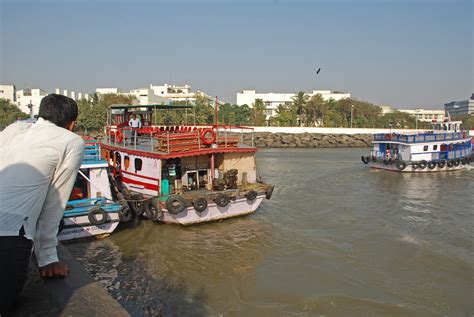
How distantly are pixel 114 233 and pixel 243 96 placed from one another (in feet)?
300

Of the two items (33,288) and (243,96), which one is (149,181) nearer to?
(33,288)

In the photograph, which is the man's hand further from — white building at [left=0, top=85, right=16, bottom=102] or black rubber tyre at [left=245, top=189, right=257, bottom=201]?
white building at [left=0, top=85, right=16, bottom=102]

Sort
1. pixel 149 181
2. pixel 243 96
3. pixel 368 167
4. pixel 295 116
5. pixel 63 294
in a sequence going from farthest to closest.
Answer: pixel 243 96
pixel 295 116
pixel 368 167
pixel 149 181
pixel 63 294

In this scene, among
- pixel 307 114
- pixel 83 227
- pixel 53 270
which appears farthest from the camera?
pixel 307 114

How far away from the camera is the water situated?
22.9ft

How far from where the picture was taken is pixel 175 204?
10.4 m

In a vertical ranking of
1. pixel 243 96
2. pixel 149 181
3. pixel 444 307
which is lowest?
pixel 444 307

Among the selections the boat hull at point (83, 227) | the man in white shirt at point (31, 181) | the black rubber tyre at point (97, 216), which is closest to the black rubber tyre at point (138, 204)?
the boat hull at point (83, 227)

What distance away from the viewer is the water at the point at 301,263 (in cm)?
697

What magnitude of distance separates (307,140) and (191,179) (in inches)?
1577

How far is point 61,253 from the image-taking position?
3533 millimetres

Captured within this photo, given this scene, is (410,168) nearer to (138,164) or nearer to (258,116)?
(138,164)

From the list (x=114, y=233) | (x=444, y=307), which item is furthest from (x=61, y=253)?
(x=114, y=233)

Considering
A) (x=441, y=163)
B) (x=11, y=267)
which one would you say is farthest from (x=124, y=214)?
(x=441, y=163)
